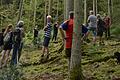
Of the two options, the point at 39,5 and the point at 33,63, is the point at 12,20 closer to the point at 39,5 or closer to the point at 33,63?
the point at 39,5

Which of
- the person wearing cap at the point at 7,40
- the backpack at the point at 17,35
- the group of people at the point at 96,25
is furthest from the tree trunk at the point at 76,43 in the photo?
the group of people at the point at 96,25

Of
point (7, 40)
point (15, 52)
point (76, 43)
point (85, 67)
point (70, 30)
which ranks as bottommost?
point (85, 67)

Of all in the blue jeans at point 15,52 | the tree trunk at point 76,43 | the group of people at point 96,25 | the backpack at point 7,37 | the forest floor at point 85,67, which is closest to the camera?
the tree trunk at point 76,43

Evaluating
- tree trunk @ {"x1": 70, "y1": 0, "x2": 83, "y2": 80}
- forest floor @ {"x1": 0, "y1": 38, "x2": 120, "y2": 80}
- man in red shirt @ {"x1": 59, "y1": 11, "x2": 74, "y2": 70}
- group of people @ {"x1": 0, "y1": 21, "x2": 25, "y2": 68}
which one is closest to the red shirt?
man in red shirt @ {"x1": 59, "y1": 11, "x2": 74, "y2": 70}

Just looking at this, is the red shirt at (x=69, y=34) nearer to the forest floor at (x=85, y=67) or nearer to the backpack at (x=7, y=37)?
the forest floor at (x=85, y=67)

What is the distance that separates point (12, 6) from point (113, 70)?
37.6 meters

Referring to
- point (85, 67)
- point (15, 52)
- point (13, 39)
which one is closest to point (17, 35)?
point (13, 39)

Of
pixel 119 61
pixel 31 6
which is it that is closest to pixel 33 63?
pixel 119 61

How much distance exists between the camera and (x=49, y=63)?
13453 mm

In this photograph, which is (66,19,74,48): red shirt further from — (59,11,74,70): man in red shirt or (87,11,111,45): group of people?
(87,11,111,45): group of people

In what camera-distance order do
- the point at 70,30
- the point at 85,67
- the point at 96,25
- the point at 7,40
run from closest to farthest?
the point at 70,30 < the point at 85,67 < the point at 7,40 < the point at 96,25

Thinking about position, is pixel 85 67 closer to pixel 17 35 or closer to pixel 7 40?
pixel 17 35

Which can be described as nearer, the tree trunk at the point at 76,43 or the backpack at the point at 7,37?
the tree trunk at the point at 76,43

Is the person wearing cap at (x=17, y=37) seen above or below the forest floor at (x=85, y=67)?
above
